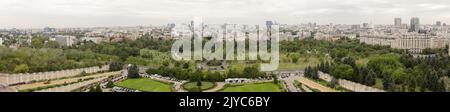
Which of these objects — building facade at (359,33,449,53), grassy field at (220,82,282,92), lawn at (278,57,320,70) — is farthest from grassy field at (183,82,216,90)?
building facade at (359,33,449,53)

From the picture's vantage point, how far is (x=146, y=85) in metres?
5.04

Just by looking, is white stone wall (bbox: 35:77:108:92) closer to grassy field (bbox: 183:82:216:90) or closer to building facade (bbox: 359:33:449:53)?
grassy field (bbox: 183:82:216:90)

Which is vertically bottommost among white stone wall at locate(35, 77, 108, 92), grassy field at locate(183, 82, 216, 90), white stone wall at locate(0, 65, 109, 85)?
grassy field at locate(183, 82, 216, 90)

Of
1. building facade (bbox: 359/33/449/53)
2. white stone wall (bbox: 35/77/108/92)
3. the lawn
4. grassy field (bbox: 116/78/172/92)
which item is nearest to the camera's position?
white stone wall (bbox: 35/77/108/92)

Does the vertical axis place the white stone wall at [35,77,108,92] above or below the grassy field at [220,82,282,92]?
above

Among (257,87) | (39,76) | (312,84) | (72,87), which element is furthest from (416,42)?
(72,87)

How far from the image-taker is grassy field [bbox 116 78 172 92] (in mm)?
4711

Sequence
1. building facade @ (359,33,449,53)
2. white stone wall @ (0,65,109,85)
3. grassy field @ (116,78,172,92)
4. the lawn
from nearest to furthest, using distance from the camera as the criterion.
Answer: grassy field @ (116,78,172,92) → white stone wall @ (0,65,109,85) → the lawn → building facade @ (359,33,449,53)

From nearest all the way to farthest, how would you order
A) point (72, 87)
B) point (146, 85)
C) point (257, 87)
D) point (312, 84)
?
point (72, 87) < point (257, 87) < point (312, 84) < point (146, 85)

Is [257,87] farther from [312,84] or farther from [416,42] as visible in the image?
[416,42]

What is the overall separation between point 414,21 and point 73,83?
1959 cm

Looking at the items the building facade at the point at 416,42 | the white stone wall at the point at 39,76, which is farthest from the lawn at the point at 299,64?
the building facade at the point at 416,42

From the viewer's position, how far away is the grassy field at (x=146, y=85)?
471cm

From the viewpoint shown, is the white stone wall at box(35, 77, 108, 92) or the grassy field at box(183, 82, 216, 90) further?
the grassy field at box(183, 82, 216, 90)
